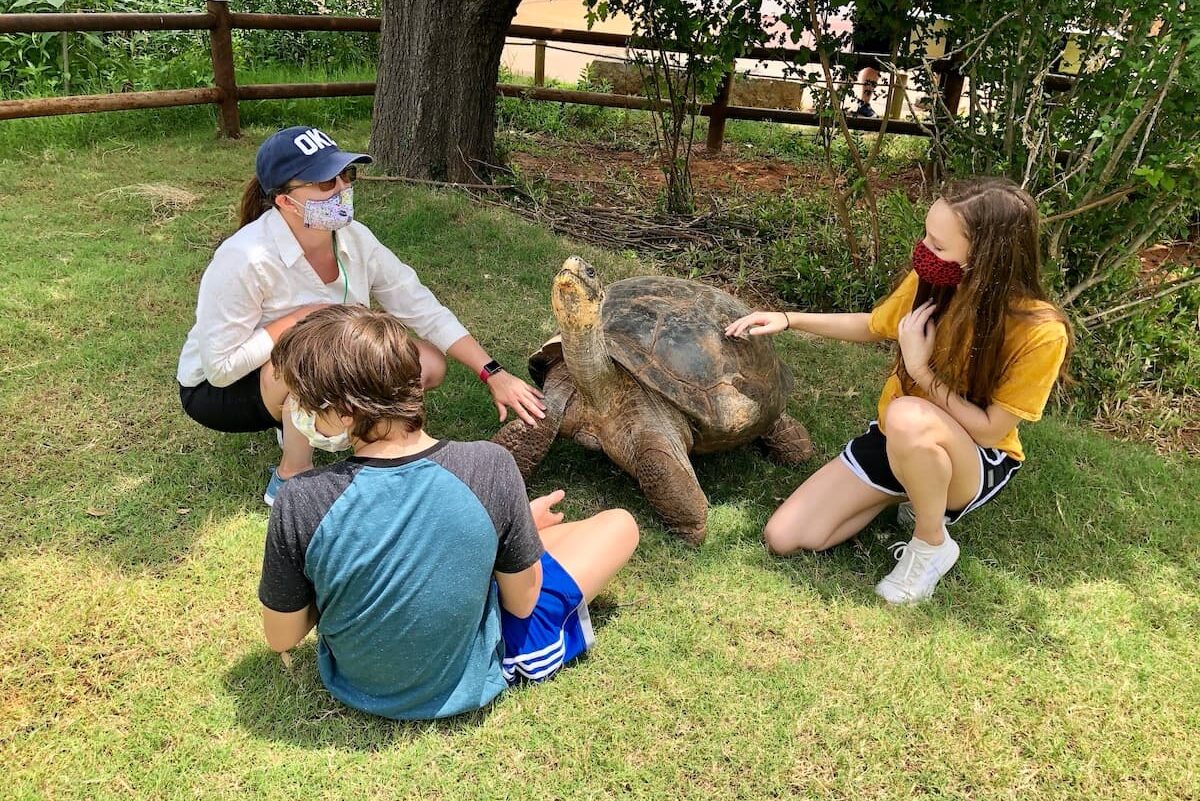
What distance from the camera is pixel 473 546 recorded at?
82.8 inches

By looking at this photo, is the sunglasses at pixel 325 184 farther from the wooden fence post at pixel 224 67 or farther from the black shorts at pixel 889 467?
the wooden fence post at pixel 224 67

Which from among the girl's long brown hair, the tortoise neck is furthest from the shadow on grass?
the girl's long brown hair

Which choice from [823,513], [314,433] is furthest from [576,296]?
[823,513]

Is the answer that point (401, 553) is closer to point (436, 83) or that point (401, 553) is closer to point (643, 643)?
point (643, 643)

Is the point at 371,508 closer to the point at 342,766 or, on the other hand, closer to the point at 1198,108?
the point at 342,766

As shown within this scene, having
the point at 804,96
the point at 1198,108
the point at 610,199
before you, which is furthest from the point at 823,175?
the point at 804,96

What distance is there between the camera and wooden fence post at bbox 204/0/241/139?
7547mm

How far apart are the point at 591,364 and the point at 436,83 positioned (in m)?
4.14

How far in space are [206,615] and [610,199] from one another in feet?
17.4

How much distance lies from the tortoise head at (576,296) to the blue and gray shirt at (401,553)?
3.26 ft

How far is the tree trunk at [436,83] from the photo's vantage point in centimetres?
633

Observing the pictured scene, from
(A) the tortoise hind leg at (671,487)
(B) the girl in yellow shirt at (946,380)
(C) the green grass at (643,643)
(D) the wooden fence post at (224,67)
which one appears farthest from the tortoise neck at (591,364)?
(D) the wooden fence post at (224,67)

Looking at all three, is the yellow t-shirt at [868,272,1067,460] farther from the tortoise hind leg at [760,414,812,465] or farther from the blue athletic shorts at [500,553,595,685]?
the blue athletic shorts at [500,553,595,685]

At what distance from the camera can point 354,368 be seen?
75.4 inches
